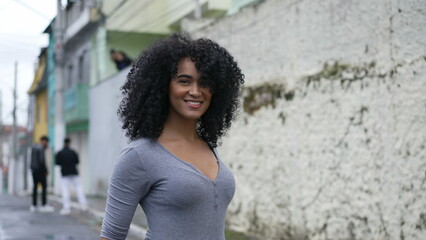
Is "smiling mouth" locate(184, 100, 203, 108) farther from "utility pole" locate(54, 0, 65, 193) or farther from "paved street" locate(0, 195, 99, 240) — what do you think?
"utility pole" locate(54, 0, 65, 193)

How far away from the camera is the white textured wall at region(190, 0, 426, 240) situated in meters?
5.86

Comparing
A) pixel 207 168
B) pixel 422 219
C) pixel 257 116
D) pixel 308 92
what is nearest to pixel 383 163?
pixel 422 219

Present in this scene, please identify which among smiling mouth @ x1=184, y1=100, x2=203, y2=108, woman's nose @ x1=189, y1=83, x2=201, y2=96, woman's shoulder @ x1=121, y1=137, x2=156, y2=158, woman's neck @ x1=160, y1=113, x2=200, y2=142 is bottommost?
woman's shoulder @ x1=121, y1=137, x2=156, y2=158

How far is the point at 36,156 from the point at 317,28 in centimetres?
847

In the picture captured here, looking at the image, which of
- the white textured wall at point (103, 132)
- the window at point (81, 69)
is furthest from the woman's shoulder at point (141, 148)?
the window at point (81, 69)

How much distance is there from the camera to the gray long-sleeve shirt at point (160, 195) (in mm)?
2209

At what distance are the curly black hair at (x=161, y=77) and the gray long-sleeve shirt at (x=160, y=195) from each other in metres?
0.11

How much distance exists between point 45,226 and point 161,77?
9354 millimetres

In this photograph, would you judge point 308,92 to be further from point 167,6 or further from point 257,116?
point 167,6

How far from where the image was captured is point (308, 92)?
7543mm

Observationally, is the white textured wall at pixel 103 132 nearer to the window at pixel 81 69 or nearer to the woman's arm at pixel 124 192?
the window at pixel 81 69

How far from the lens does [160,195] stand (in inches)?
87.5

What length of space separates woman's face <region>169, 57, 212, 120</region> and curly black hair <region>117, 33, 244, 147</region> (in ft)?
0.06

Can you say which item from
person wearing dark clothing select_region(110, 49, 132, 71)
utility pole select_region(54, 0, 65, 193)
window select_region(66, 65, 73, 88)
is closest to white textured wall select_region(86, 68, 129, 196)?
person wearing dark clothing select_region(110, 49, 132, 71)
